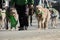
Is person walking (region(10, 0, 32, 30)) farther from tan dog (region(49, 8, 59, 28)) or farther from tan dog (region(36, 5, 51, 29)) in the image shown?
tan dog (region(49, 8, 59, 28))

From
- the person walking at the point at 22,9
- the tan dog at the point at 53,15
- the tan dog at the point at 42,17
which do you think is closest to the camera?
the person walking at the point at 22,9

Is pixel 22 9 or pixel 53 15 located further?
pixel 53 15

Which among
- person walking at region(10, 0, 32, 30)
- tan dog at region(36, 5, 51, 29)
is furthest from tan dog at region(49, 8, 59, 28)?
person walking at region(10, 0, 32, 30)

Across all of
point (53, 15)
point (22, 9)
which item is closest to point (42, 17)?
point (22, 9)

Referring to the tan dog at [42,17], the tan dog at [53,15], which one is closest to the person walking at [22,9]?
the tan dog at [42,17]

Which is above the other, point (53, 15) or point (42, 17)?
point (42, 17)

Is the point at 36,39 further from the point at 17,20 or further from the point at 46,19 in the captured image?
the point at 46,19

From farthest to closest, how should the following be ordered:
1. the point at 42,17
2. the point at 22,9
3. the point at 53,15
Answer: the point at 53,15, the point at 42,17, the point at 22,9

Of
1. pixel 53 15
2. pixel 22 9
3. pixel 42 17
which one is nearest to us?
pixel 22 9

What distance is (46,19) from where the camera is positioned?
1183 cm

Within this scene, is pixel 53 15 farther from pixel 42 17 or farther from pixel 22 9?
pixel 22 9

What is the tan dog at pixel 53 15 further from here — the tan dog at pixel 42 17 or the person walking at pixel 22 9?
the person walking at pixel 22 9

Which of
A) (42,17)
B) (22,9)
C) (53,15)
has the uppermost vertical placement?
(22,9)

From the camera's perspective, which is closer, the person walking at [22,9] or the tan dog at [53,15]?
the person walking at [22,9]
